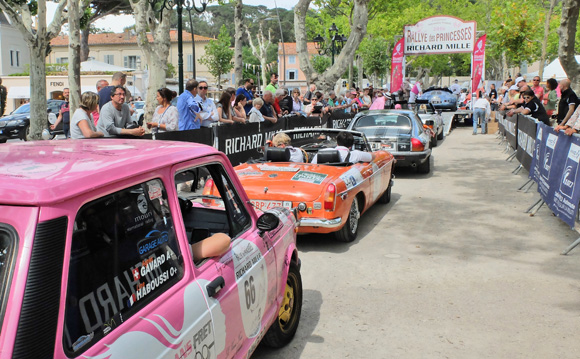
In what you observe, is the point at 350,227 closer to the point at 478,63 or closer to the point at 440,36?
the point at 440,36

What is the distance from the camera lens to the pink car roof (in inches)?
79.4

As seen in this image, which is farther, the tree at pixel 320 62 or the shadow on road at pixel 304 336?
the tree at pixel 320 62

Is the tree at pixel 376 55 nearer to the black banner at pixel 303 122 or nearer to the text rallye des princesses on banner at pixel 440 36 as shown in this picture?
the text rallye des princesses on banner at pixel 440 36

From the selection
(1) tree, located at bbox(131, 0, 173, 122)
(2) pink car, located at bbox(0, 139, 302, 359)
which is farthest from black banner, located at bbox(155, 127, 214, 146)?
(1) tree, located at bbox(131, 0, 173, 122)

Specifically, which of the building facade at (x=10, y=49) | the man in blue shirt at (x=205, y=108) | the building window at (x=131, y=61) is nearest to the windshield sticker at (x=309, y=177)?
the man in blue shirt at (x=205, y=108)

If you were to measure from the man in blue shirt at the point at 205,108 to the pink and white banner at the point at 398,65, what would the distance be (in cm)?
1941

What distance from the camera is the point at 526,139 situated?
12258 mm

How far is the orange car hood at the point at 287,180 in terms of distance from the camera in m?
6.83

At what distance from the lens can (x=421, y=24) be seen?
94.3 ft

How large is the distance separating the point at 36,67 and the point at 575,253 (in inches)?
630

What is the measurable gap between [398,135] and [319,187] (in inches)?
253

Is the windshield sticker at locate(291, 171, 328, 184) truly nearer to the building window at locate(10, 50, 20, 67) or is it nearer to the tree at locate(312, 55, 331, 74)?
the building window at locate(10, 50, 20, 67)

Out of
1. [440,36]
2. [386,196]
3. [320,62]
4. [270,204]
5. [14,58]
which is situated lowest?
[386,196]

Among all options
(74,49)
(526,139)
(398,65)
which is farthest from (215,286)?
(398,65)
